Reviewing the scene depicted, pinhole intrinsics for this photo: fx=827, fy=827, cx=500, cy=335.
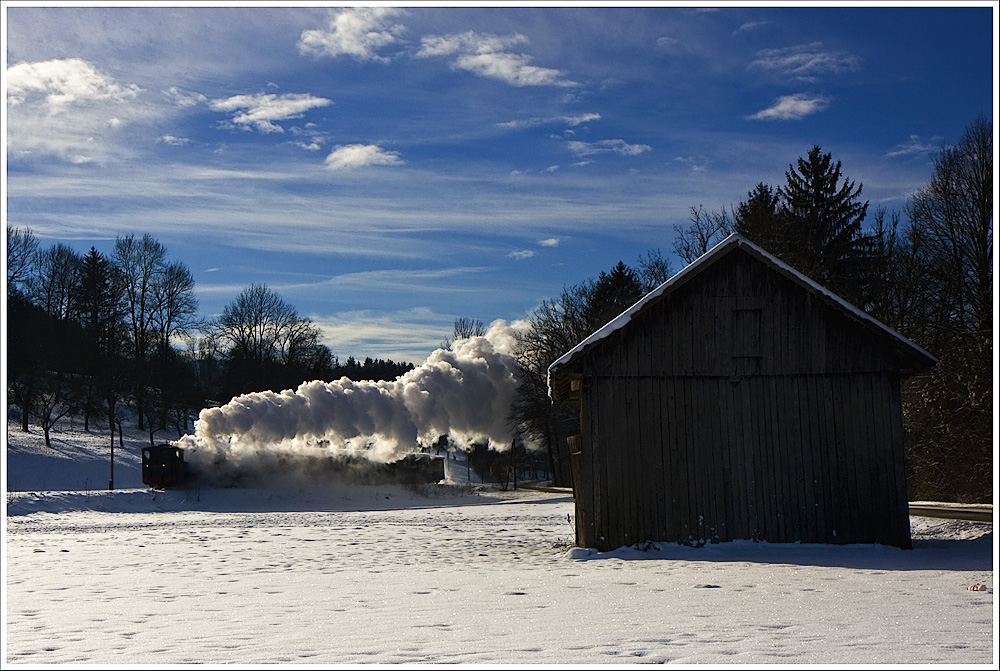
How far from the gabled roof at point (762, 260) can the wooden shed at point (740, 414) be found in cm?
3

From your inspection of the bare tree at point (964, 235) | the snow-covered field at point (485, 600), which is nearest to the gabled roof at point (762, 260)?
the snow-covered field at point (485, 600)

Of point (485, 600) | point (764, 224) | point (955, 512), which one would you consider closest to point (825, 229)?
point (764, 224)

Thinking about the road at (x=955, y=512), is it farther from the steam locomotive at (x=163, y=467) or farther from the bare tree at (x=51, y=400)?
the bare tree at (x=51, y=400)

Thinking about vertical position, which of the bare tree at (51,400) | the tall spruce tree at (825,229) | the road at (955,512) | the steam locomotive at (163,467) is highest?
the tall spruce tree at (825,229)

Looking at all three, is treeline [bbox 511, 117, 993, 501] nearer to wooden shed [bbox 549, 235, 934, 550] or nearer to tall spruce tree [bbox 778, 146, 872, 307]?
tall spruce tree [bbox 778, 146, 872, 307]

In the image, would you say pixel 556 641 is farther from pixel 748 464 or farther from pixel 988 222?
pixel 988 222

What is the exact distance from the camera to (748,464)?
15.5 meters

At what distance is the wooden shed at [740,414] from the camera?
50.4 feet

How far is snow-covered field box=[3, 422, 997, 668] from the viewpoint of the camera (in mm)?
6945

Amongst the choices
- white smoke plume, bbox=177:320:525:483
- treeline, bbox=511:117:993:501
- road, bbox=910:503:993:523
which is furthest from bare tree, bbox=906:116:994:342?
white smoke plume, bbox=177:320:525:483

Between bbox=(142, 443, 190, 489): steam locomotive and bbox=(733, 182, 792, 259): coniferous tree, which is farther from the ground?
bbox=(733, 182, 792, 259): coniferous tree

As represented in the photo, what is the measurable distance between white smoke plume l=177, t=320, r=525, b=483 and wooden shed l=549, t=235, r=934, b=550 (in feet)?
94.2

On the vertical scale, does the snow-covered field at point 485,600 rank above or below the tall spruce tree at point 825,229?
below

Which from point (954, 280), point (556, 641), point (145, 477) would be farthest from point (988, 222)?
point (145, 477)
